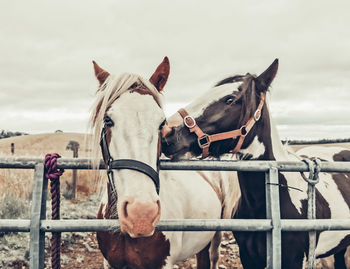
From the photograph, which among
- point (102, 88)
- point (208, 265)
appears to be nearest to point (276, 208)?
point (102, 88)

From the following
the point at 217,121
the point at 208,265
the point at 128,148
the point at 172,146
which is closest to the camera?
the point at 128,148

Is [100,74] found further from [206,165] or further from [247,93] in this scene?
[247,93]

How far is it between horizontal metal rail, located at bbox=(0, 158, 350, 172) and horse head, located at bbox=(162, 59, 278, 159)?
11.4 inches

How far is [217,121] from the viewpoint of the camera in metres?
2.54

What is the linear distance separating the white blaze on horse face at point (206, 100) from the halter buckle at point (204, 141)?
0.18 meters

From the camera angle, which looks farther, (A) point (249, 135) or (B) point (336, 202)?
(B) point (336, 202)

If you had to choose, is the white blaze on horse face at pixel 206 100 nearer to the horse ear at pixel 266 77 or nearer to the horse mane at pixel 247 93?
the horse mane at pixel 247 93

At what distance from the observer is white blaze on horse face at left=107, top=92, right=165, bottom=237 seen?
5.24 ft

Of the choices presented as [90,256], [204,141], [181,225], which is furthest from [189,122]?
[90,256]

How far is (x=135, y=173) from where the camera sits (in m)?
1.73

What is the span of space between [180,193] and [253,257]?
851mm

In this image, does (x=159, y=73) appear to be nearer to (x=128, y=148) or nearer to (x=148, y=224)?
(x=128, y=148)

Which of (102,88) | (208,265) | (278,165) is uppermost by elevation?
(102,88)

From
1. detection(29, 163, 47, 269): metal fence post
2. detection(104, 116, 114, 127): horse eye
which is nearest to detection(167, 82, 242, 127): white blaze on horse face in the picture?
detection(104, 116, 114, 127): horse eye
